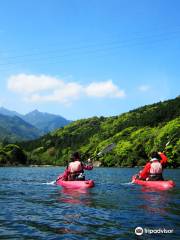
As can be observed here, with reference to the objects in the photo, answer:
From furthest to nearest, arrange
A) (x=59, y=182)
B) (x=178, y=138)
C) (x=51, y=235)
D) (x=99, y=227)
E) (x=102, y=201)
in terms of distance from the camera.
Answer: (x=178, y=138), (x=59, y=182), (x=102, y=201), (x=99, y=227), (x=51, y=235)

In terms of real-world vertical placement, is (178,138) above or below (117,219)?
above

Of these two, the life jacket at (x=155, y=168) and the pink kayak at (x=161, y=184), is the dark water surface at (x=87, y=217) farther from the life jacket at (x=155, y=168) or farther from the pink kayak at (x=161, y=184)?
the life jacket at (x=155, y=168)

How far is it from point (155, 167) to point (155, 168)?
278 mm

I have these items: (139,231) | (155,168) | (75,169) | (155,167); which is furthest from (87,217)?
(75,169)

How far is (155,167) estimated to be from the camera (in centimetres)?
3369

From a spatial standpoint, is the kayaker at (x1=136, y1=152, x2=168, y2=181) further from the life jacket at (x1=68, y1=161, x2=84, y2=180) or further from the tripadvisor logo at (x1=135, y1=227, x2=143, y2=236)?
the tripadvisor logo at (x1=135, y1=227, x2=143, y2=236)

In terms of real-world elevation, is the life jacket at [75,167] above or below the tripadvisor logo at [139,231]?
above

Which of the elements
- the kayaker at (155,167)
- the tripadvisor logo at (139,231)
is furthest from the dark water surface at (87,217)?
the kayaker at (155,167)

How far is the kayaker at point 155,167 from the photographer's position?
109 feet

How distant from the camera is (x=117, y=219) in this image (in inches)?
715

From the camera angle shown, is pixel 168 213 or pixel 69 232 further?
pixel 168 213

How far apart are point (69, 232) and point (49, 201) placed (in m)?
10.2

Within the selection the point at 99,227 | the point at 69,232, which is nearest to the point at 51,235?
the point at 69,232

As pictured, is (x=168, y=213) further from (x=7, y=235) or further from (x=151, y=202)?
(x=7, y=235)
